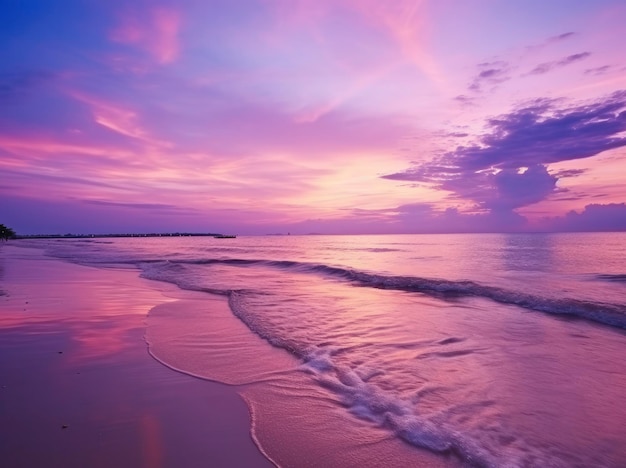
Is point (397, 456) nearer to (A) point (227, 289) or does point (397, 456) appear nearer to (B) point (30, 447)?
(B) point (30, 447)

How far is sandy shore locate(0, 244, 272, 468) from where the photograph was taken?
3592 millimetres

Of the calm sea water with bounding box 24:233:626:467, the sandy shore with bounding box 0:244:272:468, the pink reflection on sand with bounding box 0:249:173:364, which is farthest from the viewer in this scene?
the pink reflection on sand with bounding box 0:249:173:364


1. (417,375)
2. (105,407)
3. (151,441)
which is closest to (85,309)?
(105,407)

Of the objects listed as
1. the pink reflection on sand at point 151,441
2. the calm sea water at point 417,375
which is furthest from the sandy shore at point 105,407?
the calm sea water at point 417,375

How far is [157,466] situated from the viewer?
3.41 metres

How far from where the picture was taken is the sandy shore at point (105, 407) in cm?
359

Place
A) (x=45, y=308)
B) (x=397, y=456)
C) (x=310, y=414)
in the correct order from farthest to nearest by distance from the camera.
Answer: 1. (x=45, y=308)
2. (x=310, y=414)
3. (x=397, y=456)

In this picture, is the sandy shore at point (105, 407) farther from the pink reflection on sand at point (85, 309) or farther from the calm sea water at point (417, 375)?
the calm sea water at point (417, 375)

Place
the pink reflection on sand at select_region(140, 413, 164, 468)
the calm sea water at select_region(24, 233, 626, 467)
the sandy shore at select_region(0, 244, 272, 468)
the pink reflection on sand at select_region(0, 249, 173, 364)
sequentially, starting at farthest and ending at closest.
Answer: the pink reflection on sand at select_region(0, 249, 173, 364)
the calm sea water at select_region(24, 233, 626, 467)
the sandy shore at select_region(0, 244, 272, 468)
the pink reflection on sand at select_region(140, 413, 164, 468)

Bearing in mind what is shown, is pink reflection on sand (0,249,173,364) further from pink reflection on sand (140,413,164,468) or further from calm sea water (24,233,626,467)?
pink reflection on sand (140,413,164,468)

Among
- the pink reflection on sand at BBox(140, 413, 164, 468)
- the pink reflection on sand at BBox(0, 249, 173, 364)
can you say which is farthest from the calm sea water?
the pink reflection on sand at BBox(140, 413, 164, 468)

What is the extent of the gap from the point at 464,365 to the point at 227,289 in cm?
1196

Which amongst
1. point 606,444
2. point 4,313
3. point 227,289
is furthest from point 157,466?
point 227,289

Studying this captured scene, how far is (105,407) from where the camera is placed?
14.9ft
